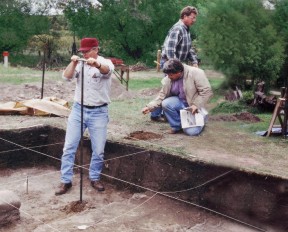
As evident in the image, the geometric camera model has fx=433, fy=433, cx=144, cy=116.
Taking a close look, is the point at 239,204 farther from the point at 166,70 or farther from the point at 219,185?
the point at 166,70

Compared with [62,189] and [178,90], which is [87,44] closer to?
[62,189]

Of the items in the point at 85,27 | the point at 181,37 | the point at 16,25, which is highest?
the point at 181,37

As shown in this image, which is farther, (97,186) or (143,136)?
(143,136)

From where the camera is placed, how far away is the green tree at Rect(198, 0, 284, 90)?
9.67 m

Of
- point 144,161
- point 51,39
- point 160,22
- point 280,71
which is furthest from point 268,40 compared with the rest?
point 51,39

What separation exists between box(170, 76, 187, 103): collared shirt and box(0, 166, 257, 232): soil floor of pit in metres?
1.64

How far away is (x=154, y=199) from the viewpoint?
5.24m

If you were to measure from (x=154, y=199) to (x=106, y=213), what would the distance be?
0.68 m

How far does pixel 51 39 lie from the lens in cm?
3281

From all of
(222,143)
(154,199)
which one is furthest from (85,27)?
(154,199)

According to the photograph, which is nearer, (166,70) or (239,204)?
(239,204)

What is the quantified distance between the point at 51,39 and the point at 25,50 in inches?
238

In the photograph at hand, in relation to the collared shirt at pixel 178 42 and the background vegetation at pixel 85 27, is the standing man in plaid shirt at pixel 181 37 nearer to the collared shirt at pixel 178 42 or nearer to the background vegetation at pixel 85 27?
the collared shirt at pixel 178 42

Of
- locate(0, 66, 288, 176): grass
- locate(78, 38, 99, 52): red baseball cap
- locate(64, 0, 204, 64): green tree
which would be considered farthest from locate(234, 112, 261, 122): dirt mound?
locate(64, 0, 204, 64): green tree
